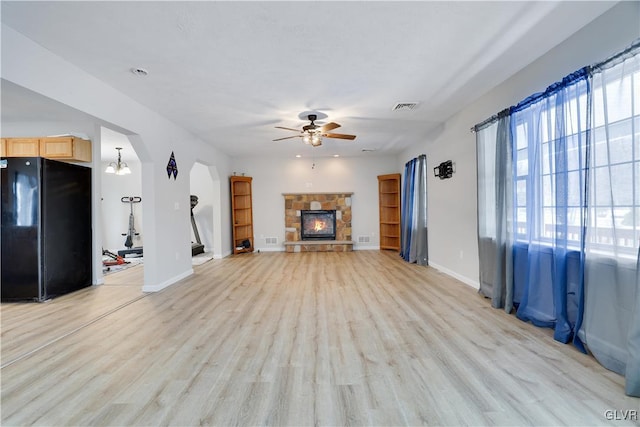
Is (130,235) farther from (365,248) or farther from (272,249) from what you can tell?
(365,248)

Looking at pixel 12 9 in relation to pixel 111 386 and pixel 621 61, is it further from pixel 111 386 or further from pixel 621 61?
pixel 621 61

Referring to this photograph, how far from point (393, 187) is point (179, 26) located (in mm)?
6461

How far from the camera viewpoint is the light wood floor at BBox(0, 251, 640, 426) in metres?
1.62

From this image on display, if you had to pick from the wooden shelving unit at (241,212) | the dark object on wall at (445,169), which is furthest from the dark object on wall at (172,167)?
the dark object on wall at (445,169)

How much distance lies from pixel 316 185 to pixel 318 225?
1138mm

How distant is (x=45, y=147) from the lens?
433 cm

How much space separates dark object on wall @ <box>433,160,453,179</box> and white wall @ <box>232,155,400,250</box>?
10.1ft

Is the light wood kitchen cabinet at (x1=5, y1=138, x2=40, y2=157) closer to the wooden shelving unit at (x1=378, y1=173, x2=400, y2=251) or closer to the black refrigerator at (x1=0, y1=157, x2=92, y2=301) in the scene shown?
the black refrigerator at (x1=0, y1=157, x2=92, y2=301)

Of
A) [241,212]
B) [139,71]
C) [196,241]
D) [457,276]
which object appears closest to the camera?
[139,71]

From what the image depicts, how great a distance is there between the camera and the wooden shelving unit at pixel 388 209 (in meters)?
7.69

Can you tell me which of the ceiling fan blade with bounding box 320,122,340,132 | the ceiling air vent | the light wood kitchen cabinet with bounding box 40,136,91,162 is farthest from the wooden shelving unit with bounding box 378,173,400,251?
the light wood kitchen cabinet with bounding box 40,136,91,162

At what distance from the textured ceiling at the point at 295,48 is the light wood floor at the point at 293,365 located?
90.5 inches

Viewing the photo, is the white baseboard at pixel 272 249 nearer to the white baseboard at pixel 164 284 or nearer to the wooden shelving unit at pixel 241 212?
the wooden shelving unit at pixel 241 212

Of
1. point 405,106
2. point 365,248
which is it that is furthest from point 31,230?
point 365,248
